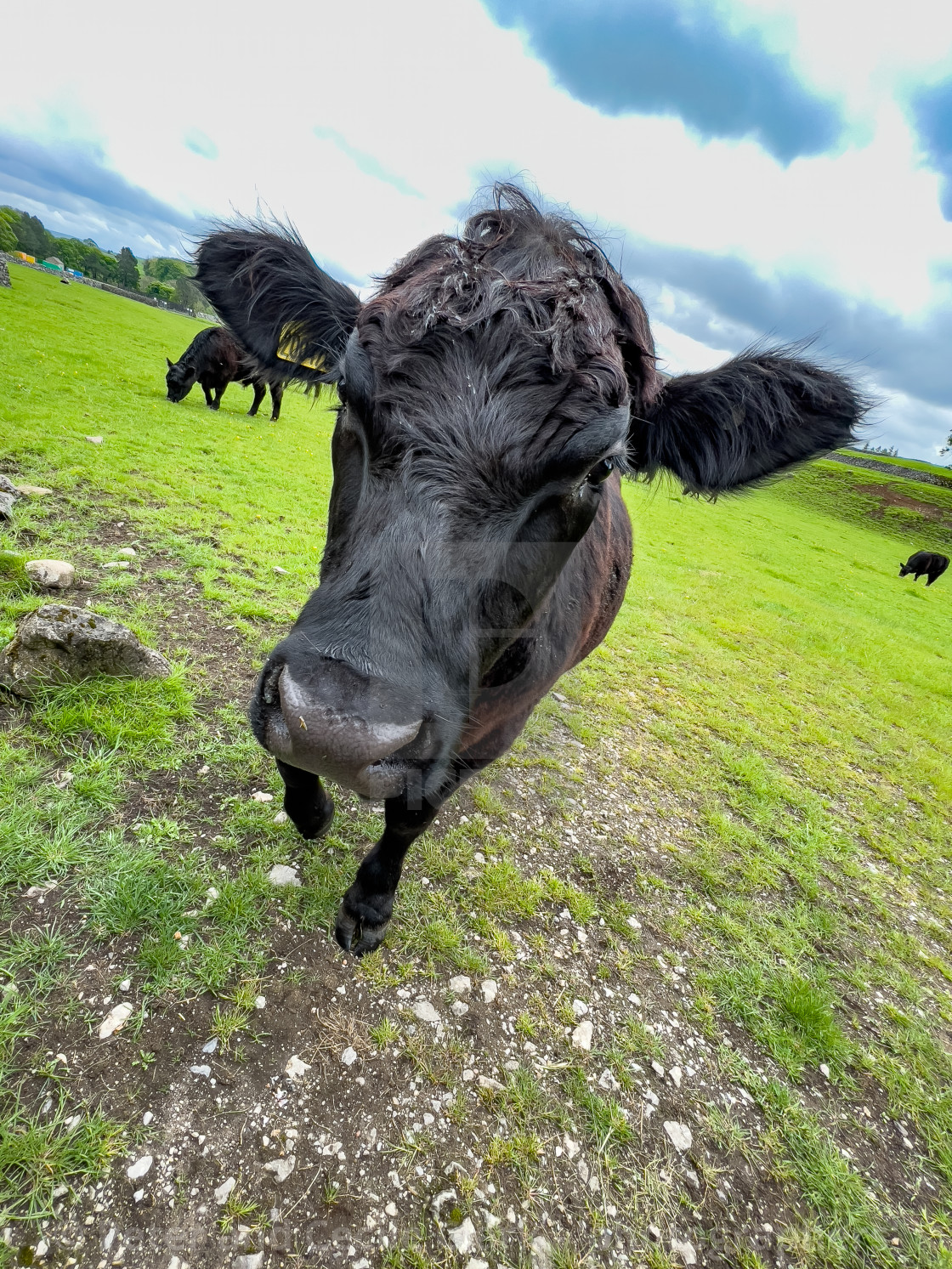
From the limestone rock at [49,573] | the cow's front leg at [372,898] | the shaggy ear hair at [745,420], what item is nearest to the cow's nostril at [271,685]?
the cow's front leg at [372,898]

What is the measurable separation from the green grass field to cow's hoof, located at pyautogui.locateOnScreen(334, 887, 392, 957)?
0.33 ft

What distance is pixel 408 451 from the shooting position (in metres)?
1.78

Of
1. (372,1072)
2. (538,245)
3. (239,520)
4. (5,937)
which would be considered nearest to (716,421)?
(538,245)

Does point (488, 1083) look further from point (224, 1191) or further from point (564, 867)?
point (564, 867)

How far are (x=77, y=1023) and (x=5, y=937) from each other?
500mm

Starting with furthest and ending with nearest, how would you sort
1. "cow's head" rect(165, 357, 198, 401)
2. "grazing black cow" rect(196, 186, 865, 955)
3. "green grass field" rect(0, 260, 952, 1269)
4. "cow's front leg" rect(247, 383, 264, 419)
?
"cow's front leg" rect(247, 383, 264, 419), "cow's head" rect(165, 357, 198, 401), "green grass field" rect(0, 260, 952, 1269), "grazing black cow" rect(196, 186, 865, 955)

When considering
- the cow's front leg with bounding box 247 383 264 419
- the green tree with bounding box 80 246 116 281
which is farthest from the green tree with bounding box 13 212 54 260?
the cow's front leg with bounding box 247 383 264 419

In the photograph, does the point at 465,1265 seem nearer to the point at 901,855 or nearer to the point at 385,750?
the point at 385,750

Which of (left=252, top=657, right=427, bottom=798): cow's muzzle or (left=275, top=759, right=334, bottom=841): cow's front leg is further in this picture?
(left=275, top=759, right=334, bottom=841): cow's front leg

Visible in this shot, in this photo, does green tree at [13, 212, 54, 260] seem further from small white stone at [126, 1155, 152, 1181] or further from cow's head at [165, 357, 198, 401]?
small white stone at [126, 1155, 152, 1181]

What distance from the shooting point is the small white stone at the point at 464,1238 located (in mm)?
1910

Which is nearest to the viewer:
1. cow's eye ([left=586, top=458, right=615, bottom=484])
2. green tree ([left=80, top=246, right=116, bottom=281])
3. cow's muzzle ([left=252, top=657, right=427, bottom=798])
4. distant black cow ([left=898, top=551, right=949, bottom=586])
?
cow's muzzle ([left=252, top=657, right=427, bottom=798])

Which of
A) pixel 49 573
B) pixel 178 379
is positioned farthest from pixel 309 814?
pixel 178 379

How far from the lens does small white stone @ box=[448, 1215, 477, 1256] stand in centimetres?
191
